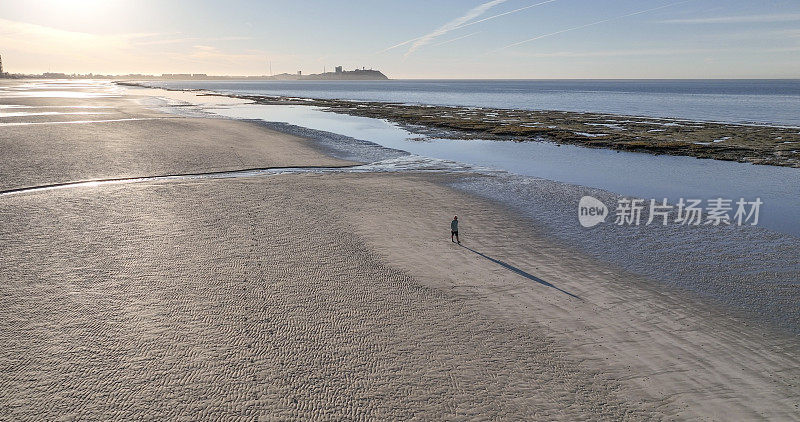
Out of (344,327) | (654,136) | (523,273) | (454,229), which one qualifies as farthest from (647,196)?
(654,136)

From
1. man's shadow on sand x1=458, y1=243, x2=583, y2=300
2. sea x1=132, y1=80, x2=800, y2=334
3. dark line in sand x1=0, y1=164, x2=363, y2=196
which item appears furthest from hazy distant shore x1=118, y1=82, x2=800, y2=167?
man's shadow on sand x1=458, y1=243, x2=583, y2=300

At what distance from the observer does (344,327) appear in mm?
9797

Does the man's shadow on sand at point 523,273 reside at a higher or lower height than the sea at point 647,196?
lower

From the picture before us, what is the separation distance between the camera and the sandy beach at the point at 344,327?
24.9ft

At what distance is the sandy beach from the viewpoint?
7.58 meters

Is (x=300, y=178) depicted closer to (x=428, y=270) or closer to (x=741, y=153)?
(x=428, y=270)

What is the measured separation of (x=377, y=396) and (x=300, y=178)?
18.7 metres

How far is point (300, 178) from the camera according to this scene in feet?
81.9

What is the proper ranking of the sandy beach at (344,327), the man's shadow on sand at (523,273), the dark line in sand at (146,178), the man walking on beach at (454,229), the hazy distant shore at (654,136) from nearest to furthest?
1. the sandy beach at (344,327)
2. the man's shadow on sand at (523,273)
3. the man walking on beach at (454,229)
4. the dark line in sand at (146,178)
5. the hazy distant shore at (654,136)

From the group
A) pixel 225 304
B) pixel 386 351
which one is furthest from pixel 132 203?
pixel 386 351

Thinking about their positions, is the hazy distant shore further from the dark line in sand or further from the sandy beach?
the sandy beach

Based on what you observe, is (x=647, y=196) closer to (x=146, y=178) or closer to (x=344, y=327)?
(x=344, y=327)

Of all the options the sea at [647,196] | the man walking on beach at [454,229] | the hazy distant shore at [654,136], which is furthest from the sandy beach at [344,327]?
the hazy distant shore at [654,136]

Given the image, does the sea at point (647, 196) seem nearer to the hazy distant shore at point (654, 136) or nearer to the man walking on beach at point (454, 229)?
the man walking on beach at point (454, 229)
